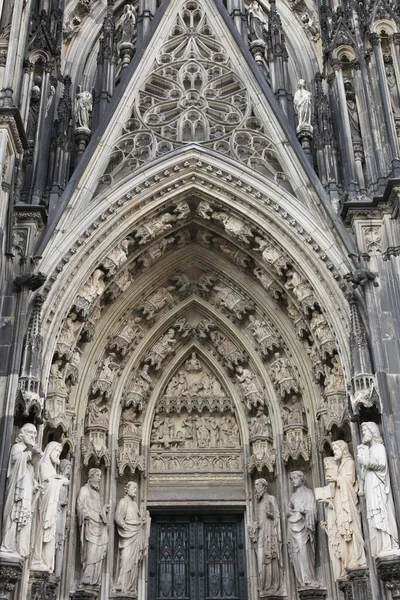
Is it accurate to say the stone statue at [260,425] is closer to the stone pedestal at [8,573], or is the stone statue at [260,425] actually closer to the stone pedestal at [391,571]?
the stone pedestal at [391,571]

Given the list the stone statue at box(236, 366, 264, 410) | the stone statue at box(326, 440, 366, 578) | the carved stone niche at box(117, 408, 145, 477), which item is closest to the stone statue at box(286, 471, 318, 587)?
the stone statue at box(326, 440, 366, 578)

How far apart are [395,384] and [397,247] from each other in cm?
188

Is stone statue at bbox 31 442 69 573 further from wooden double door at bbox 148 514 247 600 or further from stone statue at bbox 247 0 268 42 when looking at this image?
stone statue at bbox 247 0 268 42

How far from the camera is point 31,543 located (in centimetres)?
916

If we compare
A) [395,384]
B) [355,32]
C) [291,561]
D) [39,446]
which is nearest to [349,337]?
[395,384]

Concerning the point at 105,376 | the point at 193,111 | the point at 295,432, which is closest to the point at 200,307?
the point at 105,376

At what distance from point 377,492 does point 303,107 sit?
633 cm

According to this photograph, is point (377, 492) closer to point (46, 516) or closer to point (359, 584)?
point (359, 584)

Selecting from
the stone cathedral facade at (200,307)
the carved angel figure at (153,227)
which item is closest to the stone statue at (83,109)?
the stone cathedral facade at (200,307)

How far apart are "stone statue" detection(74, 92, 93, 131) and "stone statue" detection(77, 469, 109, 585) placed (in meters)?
5.39

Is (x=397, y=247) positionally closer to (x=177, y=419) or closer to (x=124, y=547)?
(x=177, y=419)

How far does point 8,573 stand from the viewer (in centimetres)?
842

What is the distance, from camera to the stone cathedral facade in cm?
975

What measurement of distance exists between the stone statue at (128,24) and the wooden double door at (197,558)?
8.06 m
